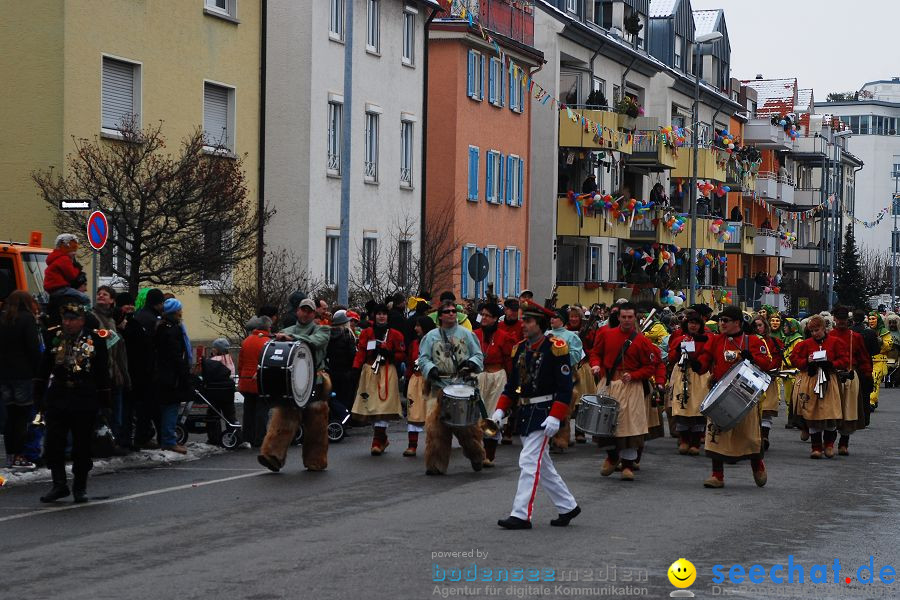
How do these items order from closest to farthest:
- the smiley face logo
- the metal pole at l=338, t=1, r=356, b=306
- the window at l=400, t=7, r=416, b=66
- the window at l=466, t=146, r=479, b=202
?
the smiley face logo → the metal pole at l=338, t=1, r=356, b=306 → the window at l=400, t=7, r=416, b=66 → the window at l=466, t=146, r=479, b=202

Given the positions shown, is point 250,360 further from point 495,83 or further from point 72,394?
point 495,83

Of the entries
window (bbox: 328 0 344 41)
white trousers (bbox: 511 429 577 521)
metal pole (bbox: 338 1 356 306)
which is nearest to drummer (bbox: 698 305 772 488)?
white trousers (bbox: 511 429 577 521)

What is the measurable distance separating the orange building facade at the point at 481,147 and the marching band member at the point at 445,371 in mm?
22855

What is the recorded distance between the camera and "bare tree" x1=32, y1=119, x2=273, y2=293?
23906 millimetres

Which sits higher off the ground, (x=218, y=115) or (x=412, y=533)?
(x=218, y=115)

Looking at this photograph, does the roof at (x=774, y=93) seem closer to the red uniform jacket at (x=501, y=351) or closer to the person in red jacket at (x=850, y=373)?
the person in red jacket at (x=850, y=373)

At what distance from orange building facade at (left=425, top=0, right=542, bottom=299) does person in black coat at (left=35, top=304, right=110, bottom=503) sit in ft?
85.5

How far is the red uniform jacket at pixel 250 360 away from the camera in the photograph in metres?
18.1

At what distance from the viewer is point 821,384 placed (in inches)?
769

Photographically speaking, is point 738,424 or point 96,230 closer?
point 738,424

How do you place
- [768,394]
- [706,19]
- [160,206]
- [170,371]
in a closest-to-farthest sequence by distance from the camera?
1. [170,371]
2. [768,394]
3. [160,206]
4. [706,19]

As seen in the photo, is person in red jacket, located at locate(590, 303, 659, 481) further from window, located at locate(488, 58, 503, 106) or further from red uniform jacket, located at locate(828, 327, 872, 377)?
window, located at locate(488, 58, 503, 106)

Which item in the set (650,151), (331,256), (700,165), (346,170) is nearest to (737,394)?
(346,170)

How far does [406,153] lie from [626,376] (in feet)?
82.1
